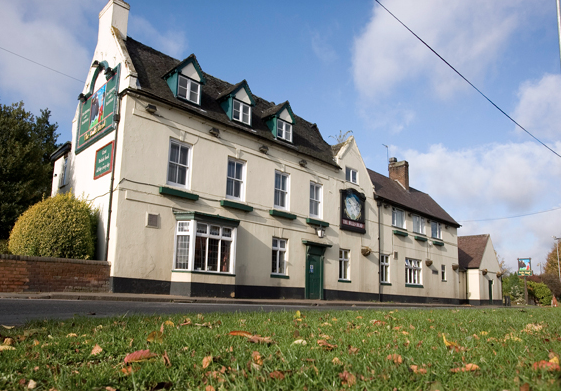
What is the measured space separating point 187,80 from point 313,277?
11.7 metres

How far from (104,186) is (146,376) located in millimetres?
15150

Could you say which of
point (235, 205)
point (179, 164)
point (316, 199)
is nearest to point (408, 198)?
point (316, 199)

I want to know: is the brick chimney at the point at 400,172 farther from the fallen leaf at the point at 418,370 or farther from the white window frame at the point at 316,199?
the fallen leaf at the point at 418,370

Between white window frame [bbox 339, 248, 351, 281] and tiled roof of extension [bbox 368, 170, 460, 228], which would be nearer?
white window frame [bbox 339, 248, 351, 281]

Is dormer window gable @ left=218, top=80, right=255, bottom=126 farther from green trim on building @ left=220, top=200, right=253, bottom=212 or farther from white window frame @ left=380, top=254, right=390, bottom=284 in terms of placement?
white window frame @ left=380, top=254, right=390, bottom=284

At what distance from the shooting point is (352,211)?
2664 centimetres

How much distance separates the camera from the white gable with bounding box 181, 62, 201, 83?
1905 cm

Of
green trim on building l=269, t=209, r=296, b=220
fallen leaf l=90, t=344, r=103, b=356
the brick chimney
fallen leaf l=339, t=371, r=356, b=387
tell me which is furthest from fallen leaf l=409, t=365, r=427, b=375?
the brick chimney

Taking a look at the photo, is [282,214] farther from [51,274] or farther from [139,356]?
[139,356]

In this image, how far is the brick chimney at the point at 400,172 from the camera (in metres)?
37.2

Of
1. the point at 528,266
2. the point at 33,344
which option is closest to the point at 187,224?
the point at 33,344

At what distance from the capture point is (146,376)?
3342 mm

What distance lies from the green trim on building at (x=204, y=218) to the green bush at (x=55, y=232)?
10.9 ft

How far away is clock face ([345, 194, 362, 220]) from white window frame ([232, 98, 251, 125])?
8.37 meters
